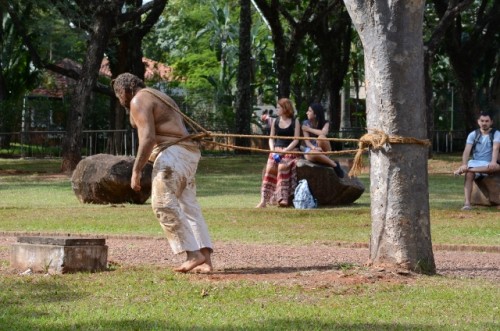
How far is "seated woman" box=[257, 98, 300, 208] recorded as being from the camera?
17938mm

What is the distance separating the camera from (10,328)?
7.32 metres

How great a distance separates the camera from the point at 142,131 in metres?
10.1

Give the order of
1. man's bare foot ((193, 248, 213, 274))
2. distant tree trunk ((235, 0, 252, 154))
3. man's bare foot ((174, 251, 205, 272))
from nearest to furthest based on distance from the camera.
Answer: man's bare foot ((174, 251, 205, 272))
man's bare foot ((193, 248, 213, 274))
distant tree trunk ((235, 0, 252, 154))

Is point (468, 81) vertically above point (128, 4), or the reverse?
point (128, 4)

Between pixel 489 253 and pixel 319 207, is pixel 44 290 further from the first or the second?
pixel 319 207

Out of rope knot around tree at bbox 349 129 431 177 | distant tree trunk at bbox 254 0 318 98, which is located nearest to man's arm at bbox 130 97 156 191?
rope knot around tree at bbox 349 129 431 177

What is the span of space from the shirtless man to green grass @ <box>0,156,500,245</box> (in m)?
3.53

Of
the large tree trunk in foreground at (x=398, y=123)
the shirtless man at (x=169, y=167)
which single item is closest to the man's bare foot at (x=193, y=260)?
the shirtless man at (x=169, y=167)

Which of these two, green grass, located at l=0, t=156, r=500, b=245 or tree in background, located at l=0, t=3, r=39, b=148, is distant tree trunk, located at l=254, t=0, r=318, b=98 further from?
green grass, located at l=0, t=156, r=500, b=245

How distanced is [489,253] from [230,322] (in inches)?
227

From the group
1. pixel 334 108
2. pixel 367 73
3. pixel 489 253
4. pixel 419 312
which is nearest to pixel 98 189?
pixel 489 253

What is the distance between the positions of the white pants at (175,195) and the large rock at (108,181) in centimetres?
815

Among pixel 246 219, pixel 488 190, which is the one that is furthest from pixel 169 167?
pixel 488 190

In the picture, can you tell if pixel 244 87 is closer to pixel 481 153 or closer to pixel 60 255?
pixel 481 153
